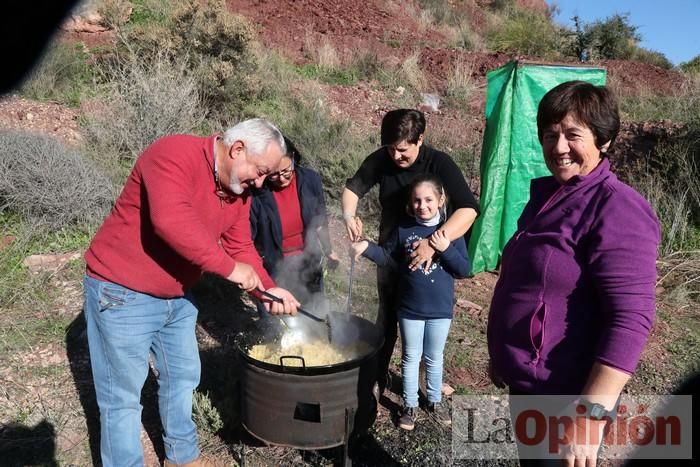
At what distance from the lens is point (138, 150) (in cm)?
744

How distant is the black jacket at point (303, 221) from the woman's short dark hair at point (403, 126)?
0.79 m

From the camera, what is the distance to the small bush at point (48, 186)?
6.00 meters

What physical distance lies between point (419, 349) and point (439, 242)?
2.47 feet

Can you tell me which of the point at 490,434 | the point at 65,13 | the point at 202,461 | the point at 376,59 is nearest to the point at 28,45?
the point at 65,13

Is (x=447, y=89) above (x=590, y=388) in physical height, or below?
above

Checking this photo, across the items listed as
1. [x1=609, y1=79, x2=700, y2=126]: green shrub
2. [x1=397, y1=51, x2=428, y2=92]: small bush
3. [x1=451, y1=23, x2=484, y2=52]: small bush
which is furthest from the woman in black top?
[x1=451, y1=23, x2=484, y2=52]: small bush

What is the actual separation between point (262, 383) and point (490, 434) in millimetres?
1725

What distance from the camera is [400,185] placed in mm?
3330

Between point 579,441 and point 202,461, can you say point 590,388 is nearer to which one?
point 579,441

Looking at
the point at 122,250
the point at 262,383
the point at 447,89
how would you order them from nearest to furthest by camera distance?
the point at 122,250
the point at 262,383
the point at 447,89

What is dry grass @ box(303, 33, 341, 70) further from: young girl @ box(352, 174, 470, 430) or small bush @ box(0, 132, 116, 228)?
young girl @ box(352, 174, 470, 430)

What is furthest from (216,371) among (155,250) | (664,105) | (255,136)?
(664,105)

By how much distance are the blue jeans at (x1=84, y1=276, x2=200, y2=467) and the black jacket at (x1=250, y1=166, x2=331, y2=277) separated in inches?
33.9

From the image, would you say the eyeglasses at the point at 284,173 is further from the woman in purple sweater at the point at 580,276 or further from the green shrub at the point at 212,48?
the green shrub at the point at 212,48
